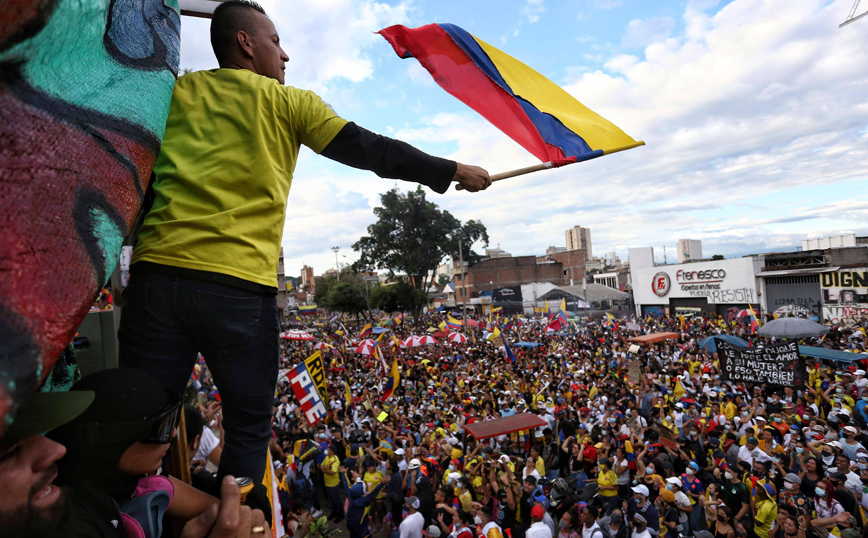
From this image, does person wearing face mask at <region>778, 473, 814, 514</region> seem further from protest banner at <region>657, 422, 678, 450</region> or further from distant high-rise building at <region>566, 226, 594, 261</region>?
distant high-rise building at <region>566, 226, 594, 261</region>

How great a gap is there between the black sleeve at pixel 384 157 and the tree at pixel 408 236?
39.8 m

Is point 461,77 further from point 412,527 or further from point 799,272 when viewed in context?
point 799,272

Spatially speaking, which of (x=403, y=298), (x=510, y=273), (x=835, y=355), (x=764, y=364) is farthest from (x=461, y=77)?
(x=510, y=273)

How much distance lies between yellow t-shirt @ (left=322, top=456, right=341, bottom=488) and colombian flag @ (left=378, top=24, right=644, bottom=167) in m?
8.00

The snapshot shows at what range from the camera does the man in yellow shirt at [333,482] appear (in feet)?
31.0

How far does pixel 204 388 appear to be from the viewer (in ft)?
43.4

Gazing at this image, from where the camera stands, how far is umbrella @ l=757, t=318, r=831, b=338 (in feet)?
51.0

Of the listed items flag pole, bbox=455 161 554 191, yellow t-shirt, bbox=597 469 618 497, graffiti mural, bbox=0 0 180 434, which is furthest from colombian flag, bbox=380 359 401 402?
graffiti mural, bbox=0 0 180 434

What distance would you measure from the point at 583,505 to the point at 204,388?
10.2 metres

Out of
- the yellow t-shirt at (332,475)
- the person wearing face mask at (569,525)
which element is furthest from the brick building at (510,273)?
the person wearing face mask at (569,525)

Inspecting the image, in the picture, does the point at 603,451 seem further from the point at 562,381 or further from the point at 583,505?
the point at 562,381

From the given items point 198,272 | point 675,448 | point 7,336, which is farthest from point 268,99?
point 675,448

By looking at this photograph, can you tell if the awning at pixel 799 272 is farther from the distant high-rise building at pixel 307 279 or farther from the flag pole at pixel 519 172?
the distant high-rise building at pixel 307 279

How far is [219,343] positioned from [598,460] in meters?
7.79
